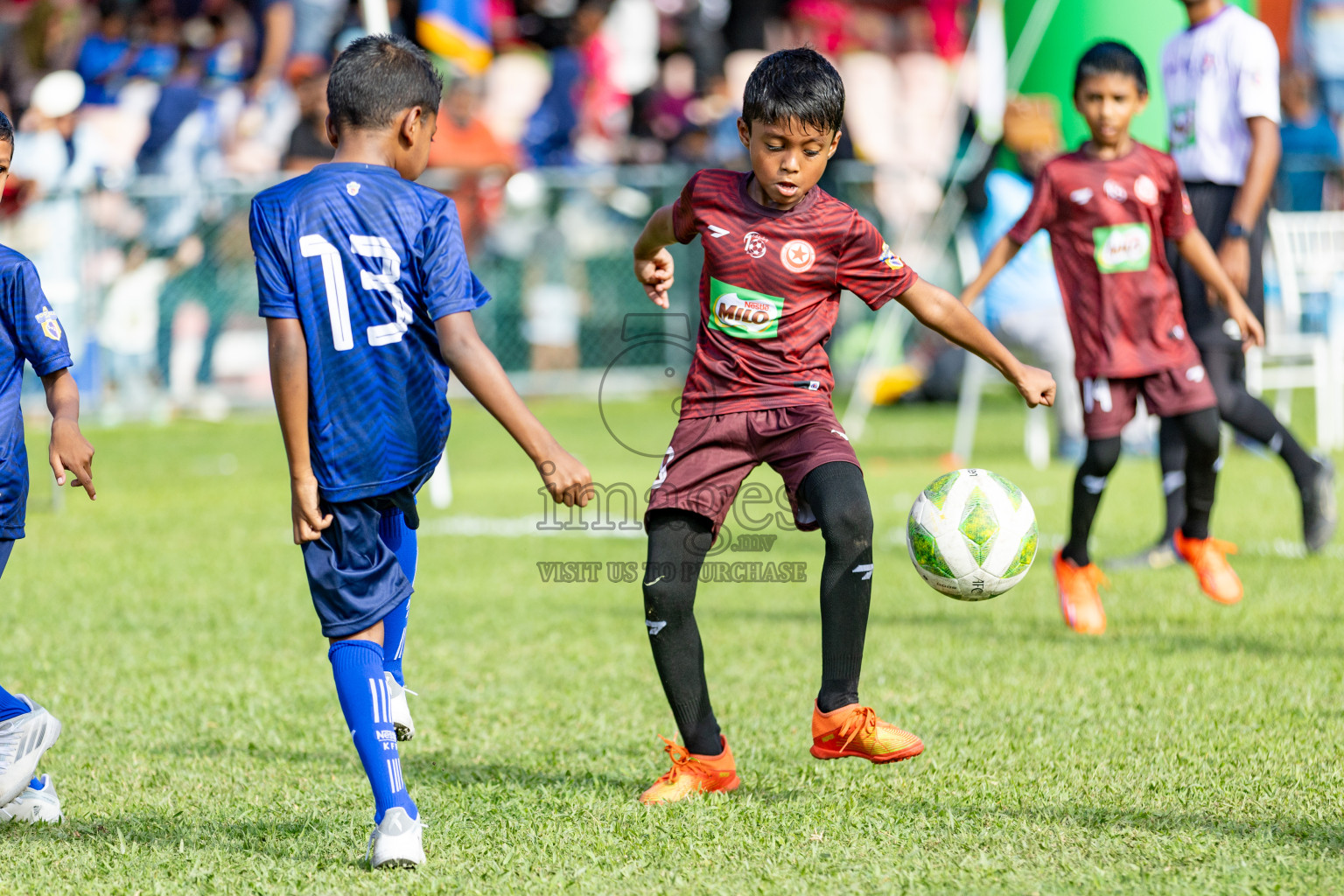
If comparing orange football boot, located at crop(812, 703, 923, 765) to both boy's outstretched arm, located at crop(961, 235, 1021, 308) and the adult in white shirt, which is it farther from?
the adult in white shirt

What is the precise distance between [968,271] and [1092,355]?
19.0 feet

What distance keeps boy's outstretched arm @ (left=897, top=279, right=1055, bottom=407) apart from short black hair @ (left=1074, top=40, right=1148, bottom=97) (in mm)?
2178

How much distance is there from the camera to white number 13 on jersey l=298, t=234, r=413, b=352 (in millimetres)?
3465

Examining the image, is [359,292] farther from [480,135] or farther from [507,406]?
[480,135]

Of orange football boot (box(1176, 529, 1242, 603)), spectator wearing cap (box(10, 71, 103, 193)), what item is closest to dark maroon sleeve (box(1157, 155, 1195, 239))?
orange football boot (box(1176, 529, 1242, 603))

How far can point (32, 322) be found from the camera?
3.74 metres

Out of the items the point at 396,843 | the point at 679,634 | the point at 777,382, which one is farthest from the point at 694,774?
the point at 777,382

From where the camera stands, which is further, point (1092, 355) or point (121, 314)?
point (121, 314)

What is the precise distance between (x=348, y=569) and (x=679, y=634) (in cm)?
94

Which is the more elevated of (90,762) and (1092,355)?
(1092,355)

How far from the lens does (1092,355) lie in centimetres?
621

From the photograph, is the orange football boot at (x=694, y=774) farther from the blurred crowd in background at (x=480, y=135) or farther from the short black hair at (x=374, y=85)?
the blurred crowd in background at (x=480, y=135)

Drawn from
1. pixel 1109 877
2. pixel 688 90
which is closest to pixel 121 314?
pixel 688 90

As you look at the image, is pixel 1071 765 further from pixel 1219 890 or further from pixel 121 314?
pixel 121 314
